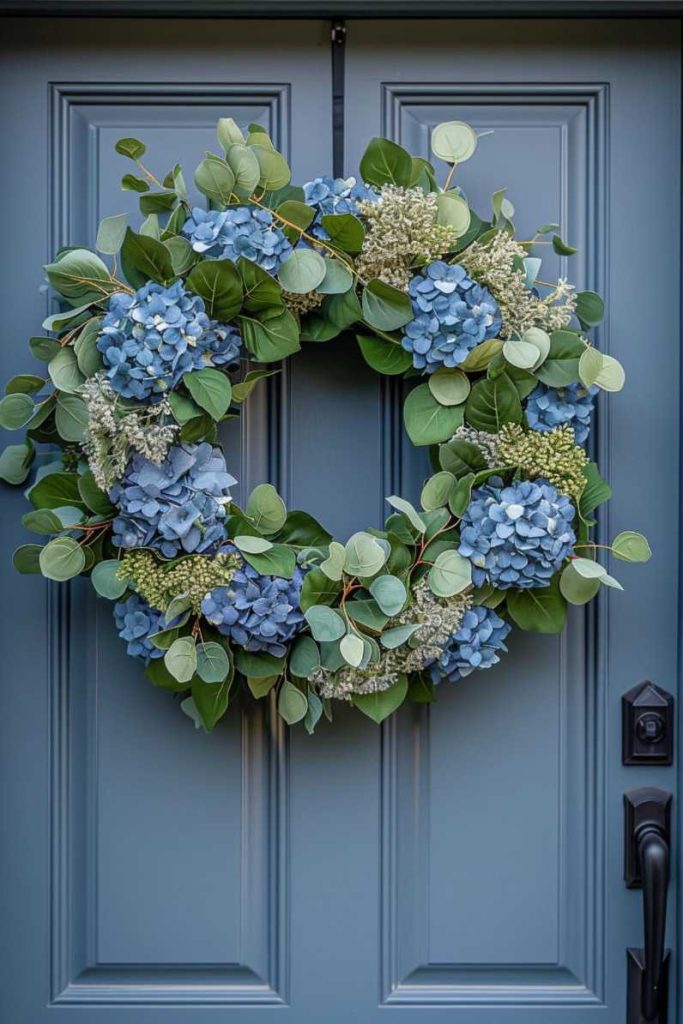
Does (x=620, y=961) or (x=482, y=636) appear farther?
(x=620, y=961)

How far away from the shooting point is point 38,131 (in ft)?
3.80

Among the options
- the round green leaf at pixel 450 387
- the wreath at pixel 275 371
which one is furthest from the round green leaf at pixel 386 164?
the round green leaf at pixel 450 387

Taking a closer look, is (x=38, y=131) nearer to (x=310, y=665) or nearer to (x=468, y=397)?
(x=468, y=397)

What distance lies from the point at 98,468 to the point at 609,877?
0.84m

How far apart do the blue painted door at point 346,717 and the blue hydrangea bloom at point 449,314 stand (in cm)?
14

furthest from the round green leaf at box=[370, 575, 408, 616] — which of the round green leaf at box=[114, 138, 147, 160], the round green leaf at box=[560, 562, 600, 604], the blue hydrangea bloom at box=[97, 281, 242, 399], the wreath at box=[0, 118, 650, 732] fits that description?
the round green leaf at box=[114, 138, 147, 160]

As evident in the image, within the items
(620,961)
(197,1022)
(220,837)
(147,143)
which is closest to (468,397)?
(147,143)

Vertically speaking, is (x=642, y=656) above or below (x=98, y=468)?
below

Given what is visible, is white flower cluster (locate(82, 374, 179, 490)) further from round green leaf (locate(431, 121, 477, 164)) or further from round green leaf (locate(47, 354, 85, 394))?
round green leaf (locate(431, 121, 477, 164))

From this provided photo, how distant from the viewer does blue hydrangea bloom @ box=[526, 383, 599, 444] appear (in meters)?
1.05

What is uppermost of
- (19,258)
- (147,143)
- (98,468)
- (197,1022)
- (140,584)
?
(147,143)

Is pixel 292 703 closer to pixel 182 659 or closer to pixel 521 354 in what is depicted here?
pixel 182 659

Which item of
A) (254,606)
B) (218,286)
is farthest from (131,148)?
(254,606)

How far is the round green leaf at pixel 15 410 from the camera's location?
1054 millimetres
